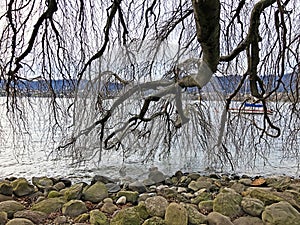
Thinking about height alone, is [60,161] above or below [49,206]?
above

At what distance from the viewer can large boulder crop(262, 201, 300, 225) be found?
6.66 ft

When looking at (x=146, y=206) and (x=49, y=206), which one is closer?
(x=146, y=206)

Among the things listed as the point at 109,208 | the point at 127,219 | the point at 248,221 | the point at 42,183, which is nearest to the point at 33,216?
the point at 109,208

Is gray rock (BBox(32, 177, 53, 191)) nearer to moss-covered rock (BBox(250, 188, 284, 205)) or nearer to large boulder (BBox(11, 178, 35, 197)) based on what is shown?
large boulder (BBox(11, 178, 35, 197))

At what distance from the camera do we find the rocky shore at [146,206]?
81.2 inches

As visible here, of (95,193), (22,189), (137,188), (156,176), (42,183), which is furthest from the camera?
(156,176)

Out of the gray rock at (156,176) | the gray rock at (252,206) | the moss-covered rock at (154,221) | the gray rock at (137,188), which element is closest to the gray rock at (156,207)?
the moss-covered rock at (154,221)

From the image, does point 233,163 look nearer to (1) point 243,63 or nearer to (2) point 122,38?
Answer: (1) point 243,63

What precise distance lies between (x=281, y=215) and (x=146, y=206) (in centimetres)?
85

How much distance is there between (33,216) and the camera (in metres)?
2.16

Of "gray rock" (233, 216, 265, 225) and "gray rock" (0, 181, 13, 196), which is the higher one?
"gray rock" (0, 181, 13, 196)

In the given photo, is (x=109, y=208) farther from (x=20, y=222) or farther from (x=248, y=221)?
(x=248, y=221)

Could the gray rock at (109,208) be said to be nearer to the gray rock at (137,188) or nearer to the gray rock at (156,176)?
the gray rock at (137,188)

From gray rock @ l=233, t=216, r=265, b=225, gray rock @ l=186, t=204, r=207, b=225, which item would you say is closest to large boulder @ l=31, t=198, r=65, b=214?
gray rock @ l=186, t=204, r=207, b=225
